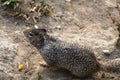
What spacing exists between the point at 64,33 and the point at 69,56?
113cm

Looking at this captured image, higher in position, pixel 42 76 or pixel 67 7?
pixel 67 7

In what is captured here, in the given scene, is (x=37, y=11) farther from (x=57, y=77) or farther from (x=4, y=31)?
(x=57, y=77)

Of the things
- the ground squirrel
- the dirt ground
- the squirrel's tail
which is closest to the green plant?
the dirt ground

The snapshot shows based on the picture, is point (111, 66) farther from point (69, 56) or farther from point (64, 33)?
point (64, 33)

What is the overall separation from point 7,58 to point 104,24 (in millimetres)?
1891

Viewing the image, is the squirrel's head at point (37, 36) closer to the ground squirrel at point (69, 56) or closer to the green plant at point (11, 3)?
the ground squirrel at point (69, 56)

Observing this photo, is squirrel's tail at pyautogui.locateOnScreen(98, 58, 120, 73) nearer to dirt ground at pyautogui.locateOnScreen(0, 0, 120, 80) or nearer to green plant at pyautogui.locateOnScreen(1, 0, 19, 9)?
dirt ground at pyautogui.locateOnScreen(0, 0, 120, 80)

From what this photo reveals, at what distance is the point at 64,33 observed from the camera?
6.32 metres

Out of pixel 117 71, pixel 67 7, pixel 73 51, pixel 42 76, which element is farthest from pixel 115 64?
pixel 67 7

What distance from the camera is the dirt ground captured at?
553 cm

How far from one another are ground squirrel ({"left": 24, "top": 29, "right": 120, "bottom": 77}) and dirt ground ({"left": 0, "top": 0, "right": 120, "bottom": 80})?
0.23 m

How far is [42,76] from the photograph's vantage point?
5465mm

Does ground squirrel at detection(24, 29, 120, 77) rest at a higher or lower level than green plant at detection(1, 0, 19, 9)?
lower

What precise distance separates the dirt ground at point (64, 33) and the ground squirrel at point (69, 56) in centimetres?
23
